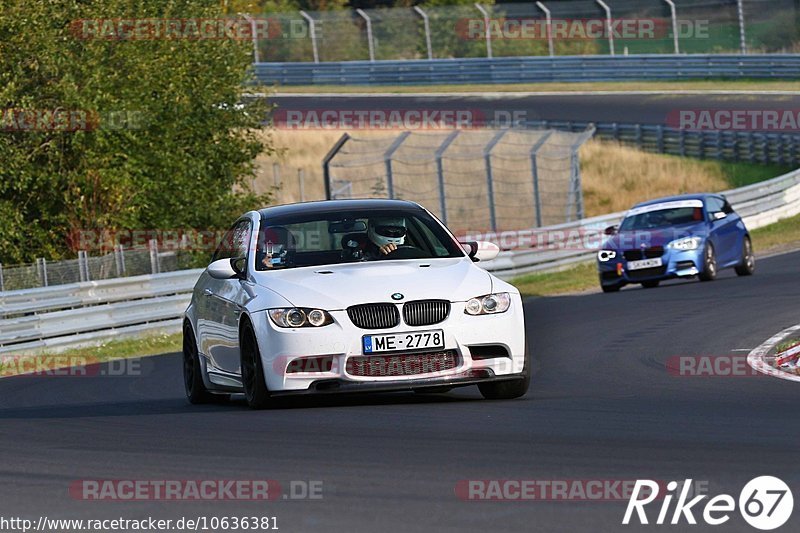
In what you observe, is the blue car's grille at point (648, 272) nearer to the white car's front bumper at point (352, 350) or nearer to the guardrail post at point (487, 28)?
the white car's front bumper at point (352, 350)

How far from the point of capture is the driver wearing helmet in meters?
11.6

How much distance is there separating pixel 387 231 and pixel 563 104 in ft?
132

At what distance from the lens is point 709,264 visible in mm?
24391

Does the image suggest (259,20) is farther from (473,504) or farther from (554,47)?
(473,504)

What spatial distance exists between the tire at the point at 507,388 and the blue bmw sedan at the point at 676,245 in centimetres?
1358

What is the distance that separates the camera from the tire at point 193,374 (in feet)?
41.7

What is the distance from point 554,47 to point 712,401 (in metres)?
49.5

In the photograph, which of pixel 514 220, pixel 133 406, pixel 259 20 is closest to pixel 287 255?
pixel 133 406

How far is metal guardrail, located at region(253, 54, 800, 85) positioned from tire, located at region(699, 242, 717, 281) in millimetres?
27930

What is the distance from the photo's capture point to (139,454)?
344 inches

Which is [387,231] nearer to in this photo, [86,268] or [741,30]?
[86,268]

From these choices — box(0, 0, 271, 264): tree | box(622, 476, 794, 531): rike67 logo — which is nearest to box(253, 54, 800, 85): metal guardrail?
box(0, 0, 271, 264): tree

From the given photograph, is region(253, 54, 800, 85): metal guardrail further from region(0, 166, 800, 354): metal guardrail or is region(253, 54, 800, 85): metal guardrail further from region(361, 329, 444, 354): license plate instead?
region(361, 329, 444, 354): license plate

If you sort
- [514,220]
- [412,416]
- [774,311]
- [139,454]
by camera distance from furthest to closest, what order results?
1. [514,220]
2. [774,311]
3. [412,416]
4. [139,454]
